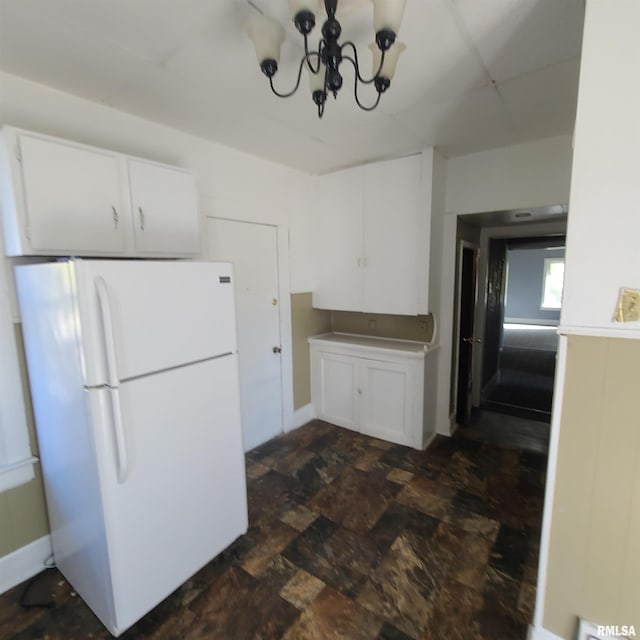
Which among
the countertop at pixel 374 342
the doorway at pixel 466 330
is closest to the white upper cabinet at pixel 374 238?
the countertop at pixel 374 342

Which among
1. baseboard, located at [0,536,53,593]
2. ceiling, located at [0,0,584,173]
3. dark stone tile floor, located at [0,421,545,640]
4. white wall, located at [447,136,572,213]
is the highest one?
ceiling, located at [0,0,584,173]

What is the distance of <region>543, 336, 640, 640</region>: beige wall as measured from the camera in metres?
1.22

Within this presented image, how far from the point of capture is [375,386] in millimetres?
3295

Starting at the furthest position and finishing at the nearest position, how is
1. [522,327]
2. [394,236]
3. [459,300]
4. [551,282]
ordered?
1. [522,327]
2. [551,282]
3. [459,300]
4. [394,236]

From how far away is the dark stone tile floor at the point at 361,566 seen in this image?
1.60 m

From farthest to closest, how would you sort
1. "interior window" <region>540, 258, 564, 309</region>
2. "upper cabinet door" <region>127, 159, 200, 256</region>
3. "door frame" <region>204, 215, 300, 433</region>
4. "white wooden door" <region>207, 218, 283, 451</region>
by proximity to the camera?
1. "interior window" <region>540, 258, 564, 309</region>
2. "door frame" <region>204, 215, 300, 433</region>
3. "white wooden door" <region>207, 218, 283, 451</region>
4. "upper cabinet door" <region>127, 159, 200, 256</region>

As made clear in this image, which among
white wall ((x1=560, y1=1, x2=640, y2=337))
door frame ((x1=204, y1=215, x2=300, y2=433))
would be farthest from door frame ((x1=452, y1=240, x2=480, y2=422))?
white wall ((x1=560, y1=1, x2=640, y2=337))

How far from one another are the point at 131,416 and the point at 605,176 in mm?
2045

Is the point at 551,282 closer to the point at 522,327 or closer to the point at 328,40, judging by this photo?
the point at 522,327

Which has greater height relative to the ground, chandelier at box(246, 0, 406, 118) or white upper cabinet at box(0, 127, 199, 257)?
chandelier at box(246, 0, 406, 118)

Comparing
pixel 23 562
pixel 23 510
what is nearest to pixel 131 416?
pixel 23 510

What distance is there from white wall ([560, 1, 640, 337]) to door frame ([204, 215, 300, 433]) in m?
2.39

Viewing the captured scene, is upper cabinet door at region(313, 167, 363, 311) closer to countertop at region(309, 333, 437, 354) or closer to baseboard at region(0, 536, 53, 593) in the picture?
countertop at region(309, 333, 437, 354)

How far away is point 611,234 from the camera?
3.88 ft
